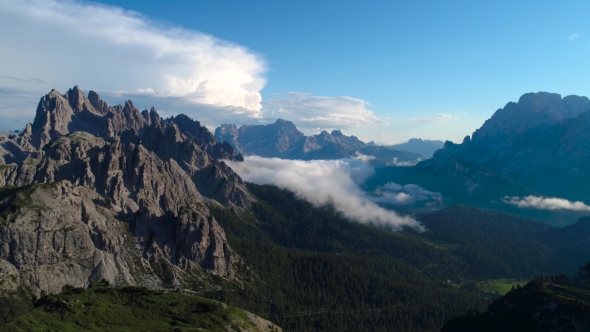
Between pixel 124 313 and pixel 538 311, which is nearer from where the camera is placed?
pixel 124 313

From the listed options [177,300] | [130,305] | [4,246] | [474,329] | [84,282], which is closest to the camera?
[130,305]

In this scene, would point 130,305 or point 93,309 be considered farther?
point 130,305

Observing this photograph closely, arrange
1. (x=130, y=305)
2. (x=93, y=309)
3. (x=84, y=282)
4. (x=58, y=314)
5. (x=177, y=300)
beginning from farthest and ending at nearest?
(x=84, y=282) → (x=177, y=300) → (x=130, y=305) → (x=93, y=309) → (x=58, y=314)

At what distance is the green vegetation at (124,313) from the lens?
343ft

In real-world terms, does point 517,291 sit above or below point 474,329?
above

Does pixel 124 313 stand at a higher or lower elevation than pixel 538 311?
higher

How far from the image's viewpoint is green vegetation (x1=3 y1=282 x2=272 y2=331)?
343 feet

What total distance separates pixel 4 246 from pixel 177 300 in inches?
3942

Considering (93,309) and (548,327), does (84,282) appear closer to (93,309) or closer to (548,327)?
(93,309)

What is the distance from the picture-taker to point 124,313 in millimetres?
120938

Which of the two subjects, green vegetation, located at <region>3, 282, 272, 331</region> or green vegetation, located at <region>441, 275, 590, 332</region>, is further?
green vegetation, located at <region>441, 275, 590, 332</region>

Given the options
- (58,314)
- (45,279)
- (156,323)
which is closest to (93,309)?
(58,314)

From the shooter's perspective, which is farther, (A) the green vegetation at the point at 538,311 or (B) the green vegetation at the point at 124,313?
(A) the green vegetation at the point at 538,311

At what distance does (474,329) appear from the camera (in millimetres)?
162625
